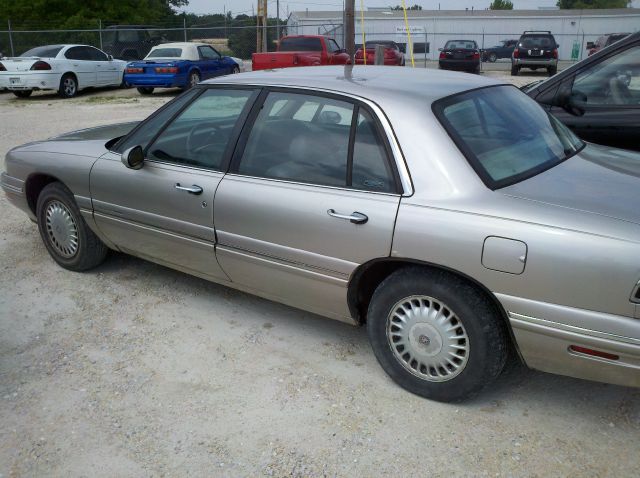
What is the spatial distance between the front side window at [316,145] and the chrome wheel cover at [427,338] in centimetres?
59

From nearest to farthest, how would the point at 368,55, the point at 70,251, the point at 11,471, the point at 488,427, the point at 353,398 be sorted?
1. the point at 11,471
2. the point at 488,427
3. the point at 353,398
4. the point at 70,251
5. the point at 368,55

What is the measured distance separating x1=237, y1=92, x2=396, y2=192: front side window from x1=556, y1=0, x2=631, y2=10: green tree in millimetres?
85274

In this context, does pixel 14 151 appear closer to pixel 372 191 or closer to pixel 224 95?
pixel 224 95

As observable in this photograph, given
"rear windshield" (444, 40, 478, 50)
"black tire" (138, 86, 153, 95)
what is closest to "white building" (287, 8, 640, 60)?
"rear windshield" (444, 40, 478, 50)

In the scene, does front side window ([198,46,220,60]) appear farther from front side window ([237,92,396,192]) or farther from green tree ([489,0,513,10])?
green tree ([489,0,513,10])

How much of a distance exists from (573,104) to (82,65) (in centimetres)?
1622

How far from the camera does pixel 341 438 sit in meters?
2.91

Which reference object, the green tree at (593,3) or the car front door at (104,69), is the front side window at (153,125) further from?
the green tree at (593,3)

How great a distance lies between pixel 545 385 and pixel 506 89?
1746mm

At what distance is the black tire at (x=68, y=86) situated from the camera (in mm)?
17612

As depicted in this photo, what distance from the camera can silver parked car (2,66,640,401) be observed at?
104 inches

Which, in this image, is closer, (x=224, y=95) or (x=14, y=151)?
(x=224, y=95)

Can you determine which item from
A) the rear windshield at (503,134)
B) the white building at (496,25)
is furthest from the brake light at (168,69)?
the white building at (496,25)

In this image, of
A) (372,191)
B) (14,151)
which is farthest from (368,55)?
(372,191)
